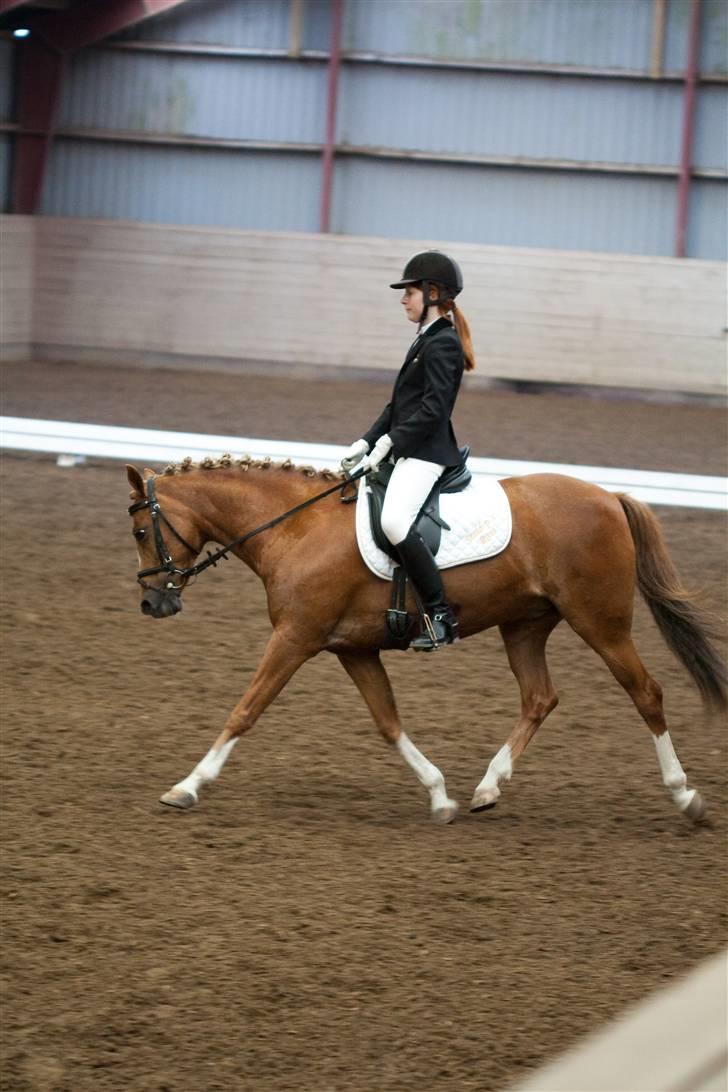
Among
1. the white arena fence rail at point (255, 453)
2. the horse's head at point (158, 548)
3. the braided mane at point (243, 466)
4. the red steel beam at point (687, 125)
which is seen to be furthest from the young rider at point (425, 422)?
the red steel beam at point (687, 125)

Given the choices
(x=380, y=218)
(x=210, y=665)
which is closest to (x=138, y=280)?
(x=380, y=218)

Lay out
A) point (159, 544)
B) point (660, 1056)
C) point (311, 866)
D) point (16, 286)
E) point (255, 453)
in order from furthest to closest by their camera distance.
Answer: point (16, 286)
point (255, 453)
point (159, 544)
point (311, 866)
point (660, 1056)

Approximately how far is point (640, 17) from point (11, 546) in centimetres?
1220

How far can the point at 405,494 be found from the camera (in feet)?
16.9

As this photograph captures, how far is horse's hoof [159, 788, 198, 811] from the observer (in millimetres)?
5121

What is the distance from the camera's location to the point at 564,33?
60.6 ft

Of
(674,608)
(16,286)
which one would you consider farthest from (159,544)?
(16,286)

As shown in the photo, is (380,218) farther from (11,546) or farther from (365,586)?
(365,586)

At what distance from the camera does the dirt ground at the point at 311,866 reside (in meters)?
3.49

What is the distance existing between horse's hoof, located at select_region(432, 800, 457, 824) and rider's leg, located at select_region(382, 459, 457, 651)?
0.54m

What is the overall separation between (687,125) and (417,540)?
14.5 m

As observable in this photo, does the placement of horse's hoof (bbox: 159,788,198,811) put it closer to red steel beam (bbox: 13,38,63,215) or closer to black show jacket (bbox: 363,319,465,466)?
black show jacket (bbox: 363,319,465,466)

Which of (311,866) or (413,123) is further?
(413,123)

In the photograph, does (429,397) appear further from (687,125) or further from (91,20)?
(91,20)
